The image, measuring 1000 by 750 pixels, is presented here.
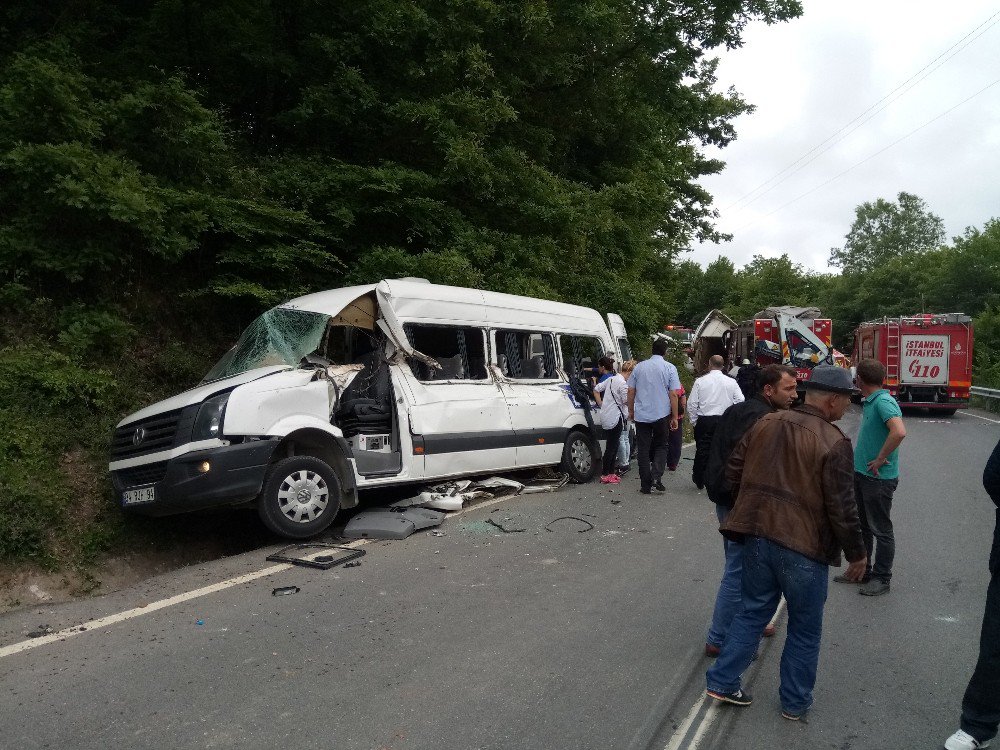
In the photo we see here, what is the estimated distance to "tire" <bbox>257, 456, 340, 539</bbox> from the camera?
6.45 m

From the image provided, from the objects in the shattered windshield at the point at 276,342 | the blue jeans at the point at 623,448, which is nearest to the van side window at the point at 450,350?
the shattered windshield at the point at 276,342

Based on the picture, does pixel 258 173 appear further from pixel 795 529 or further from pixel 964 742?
pixel 964 742

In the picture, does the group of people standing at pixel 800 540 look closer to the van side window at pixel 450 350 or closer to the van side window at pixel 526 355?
the van side window at pixel 450 350

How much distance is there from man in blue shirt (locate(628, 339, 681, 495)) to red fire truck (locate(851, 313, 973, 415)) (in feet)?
49.6

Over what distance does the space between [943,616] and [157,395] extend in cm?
801

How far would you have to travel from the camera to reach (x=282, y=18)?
12.3 metres

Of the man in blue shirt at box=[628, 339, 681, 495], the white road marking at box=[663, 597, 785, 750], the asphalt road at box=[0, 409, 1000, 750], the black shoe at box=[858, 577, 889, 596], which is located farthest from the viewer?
the man in blue shirt at box=[628, 339, 681, 495]

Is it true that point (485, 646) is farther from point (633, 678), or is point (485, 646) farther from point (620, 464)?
point (620, 464)

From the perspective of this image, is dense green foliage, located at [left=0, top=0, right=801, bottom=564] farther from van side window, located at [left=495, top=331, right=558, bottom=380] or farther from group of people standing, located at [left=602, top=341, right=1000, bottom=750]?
group of people standing, located at [left=602, top=341, right=1000, bottom=750]

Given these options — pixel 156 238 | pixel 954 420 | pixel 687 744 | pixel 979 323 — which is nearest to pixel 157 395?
pixel 156 238

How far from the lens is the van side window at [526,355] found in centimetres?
916

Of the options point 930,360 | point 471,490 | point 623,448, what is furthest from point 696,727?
point 930,360

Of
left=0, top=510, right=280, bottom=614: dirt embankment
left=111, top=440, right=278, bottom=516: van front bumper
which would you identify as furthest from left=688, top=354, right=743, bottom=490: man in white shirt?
left=0, top=510, right=280, bottom=614: dirt embankment

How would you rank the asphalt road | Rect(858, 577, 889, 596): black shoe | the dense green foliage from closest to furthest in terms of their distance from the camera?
the asphalt road → Rect(858, 577, 889, 596): black shoe → the dense green foliage
